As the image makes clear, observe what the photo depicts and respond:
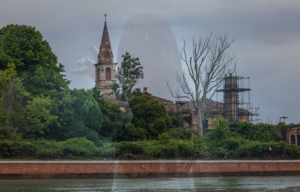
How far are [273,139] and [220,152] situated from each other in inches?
308

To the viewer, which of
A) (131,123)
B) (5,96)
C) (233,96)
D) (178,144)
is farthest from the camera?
(233,96)

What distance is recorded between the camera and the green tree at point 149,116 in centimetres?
4212

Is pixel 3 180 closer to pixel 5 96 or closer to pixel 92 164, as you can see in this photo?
pixel 92 164

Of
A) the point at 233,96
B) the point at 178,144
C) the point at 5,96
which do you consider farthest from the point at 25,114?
the point at 233,96

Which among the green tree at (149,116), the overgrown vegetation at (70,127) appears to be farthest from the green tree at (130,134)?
the green tree at (149,116)

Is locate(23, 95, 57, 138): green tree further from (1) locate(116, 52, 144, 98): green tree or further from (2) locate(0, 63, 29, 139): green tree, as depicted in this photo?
(1) locate(116, 52, 144, 98): green tree

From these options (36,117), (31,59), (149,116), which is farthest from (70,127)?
(149,116)

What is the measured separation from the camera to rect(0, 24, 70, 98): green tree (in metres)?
34.4

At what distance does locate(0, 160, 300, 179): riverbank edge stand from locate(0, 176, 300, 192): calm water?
94 cm

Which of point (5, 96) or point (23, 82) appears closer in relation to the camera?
point (5, 96)

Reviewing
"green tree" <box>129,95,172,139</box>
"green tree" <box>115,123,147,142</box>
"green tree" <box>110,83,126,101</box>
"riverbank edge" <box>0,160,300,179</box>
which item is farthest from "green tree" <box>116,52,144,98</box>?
"riverbank edge" <box>0,160,300,179</box>

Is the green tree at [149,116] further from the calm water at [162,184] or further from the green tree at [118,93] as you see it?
the calm water at [162,184]

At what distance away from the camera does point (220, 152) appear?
93.8 feet

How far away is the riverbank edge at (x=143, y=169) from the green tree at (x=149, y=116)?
1487 cm
